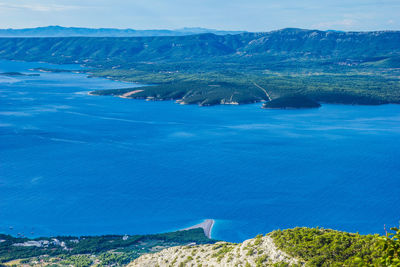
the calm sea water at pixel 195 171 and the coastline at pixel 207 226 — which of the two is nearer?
the coastline at pixel 207 226

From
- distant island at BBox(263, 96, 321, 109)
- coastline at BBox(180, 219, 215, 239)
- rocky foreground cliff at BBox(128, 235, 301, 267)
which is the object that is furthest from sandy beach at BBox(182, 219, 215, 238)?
distant island at BBox(263, 96, 321, 109)

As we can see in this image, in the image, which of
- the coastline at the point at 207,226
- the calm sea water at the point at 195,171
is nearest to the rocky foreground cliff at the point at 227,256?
the coastline at the point at 207,226

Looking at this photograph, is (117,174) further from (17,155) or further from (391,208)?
(391,208)

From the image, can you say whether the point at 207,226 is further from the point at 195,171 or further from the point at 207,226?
the point at 195,171

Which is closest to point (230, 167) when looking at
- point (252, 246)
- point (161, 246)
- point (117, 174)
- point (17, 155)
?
point (117, 174)

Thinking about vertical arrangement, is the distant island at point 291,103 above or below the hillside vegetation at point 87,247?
above

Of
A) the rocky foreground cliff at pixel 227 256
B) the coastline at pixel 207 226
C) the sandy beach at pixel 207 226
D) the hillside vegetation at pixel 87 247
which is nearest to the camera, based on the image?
the rocky foreground cliff at pixel 227 256

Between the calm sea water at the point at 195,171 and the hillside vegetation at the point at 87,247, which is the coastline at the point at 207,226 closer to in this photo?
the hillside vegetation at the point at 87,247

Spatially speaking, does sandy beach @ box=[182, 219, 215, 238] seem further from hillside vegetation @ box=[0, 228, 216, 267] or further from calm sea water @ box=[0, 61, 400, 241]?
calm sea water @ box=[0, 61, 400, 241]

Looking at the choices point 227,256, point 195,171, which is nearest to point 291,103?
point 195,171
